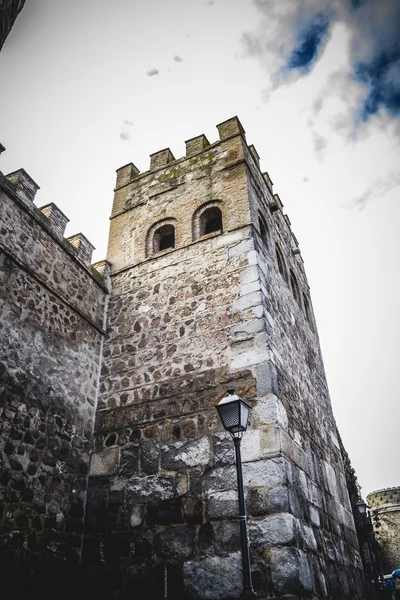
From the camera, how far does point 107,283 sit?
870 centimetres

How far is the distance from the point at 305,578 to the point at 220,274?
4.50 meters

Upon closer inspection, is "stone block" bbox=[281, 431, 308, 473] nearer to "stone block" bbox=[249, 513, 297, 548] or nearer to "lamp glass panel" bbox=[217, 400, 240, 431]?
"stone block" bbox=[249, 513, 297, 548]

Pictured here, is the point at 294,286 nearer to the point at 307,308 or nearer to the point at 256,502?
the point at 307,308

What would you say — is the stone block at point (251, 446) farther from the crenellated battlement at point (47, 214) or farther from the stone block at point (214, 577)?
the crenellated battlement at point (47, 214)

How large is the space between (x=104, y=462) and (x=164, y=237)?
4.91 m

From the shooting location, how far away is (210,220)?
915 cm

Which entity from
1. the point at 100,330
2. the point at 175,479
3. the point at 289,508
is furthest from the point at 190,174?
the point at 289,508

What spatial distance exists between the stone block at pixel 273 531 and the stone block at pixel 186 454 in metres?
1.04

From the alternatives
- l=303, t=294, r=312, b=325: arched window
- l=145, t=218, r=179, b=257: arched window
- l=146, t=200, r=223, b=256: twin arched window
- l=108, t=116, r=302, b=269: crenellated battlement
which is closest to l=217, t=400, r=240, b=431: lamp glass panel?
l=108, t=116, r=302, b=269: crenellated battlement

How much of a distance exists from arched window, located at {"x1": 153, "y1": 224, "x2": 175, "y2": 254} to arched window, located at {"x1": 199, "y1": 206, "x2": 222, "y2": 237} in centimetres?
72

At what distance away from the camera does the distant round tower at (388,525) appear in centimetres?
2030

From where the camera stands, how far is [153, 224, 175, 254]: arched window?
9.30 m

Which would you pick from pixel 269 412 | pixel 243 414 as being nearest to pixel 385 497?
pixel 269 412

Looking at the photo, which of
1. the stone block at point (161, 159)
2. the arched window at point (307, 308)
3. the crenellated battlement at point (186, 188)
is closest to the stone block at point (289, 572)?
the crenellated battlement at point (186, 188)
